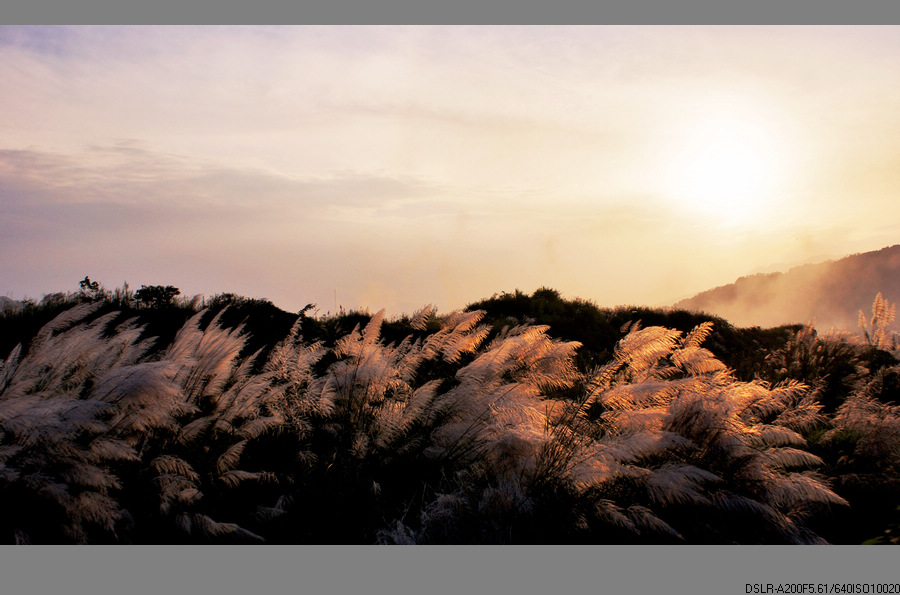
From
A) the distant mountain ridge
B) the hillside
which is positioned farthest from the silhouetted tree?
the distant mountain ridge

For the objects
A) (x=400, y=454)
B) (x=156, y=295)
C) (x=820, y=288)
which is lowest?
(x=400, y=454)

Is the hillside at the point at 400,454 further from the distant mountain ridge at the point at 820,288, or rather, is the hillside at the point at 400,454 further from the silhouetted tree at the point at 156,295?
the distant mountain ridge at the point at 820,288

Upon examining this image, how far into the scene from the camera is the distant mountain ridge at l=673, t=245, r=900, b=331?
47.5 meters

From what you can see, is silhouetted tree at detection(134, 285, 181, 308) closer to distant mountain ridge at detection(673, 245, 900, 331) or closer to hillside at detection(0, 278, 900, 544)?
hillside at detection(0, 278, 900, 544)

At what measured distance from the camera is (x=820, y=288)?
166ft

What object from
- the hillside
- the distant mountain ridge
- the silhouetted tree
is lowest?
the hillside

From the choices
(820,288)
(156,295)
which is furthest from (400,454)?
(820,288)

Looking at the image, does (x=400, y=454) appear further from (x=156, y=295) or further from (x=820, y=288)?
(x=820, y=288)

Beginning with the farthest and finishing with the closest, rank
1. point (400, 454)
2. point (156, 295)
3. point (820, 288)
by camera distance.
→ point (820, 288), point (156, 295), point (400, 454)

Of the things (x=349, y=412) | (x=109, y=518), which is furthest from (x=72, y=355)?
(x=349, y=412)


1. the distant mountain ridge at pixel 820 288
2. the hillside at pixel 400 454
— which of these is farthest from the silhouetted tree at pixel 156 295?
the distant mountain ridge at pixel 820 288

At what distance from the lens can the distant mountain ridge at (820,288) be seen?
47531 millimetres

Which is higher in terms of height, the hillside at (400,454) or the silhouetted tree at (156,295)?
the silhouetted tree at (156,295)

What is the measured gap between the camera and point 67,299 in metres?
9.77
